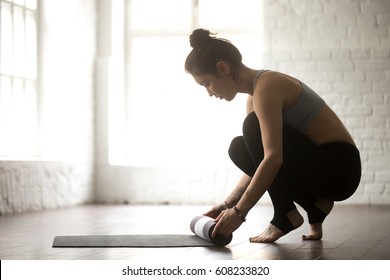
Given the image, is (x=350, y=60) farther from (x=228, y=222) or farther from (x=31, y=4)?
(x=228, y=222)

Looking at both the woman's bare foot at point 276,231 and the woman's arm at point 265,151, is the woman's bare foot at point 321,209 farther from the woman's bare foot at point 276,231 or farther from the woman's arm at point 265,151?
the woman's arm at point 265,151

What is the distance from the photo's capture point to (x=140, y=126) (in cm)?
664

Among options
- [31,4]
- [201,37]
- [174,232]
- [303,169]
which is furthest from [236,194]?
[31,4]

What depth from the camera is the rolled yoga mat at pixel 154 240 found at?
2804 millimetres

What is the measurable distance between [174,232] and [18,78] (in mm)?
2556

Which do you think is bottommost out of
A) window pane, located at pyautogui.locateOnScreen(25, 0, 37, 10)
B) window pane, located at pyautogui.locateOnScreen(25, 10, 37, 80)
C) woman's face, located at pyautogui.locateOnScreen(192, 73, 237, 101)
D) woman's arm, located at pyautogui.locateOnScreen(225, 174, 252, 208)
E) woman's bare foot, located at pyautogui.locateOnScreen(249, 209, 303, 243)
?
woman's bare foot, located at pyautogui.locateOnScreen(249, 209, 303, 243)

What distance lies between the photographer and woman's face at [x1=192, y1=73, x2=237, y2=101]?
2.75 m

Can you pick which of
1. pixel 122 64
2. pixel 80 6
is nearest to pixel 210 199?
pixel 122 64

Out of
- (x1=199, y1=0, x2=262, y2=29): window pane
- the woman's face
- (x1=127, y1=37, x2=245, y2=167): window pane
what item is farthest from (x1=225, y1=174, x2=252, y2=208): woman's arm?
(x1=199, y1=0, x2=262, y2=29): window pane

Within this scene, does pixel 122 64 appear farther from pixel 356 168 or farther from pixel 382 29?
pixel 356 168

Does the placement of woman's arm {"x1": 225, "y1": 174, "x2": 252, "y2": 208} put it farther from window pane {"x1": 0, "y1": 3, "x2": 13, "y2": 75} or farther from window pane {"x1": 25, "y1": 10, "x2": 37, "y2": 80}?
window pane {"x1": 25, "y1": 10, "x2": 37, "y2": 80}

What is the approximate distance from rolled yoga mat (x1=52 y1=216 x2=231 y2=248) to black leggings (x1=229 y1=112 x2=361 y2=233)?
299mm

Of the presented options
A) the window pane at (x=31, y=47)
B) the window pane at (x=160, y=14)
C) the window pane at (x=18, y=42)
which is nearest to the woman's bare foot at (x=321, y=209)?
the window pane at (x=18, y=42)

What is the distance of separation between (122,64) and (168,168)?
1.19 m
